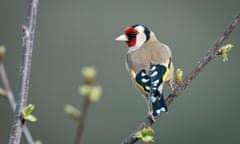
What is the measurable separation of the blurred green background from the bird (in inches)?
106

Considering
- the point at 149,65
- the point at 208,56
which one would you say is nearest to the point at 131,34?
the point at 149,65

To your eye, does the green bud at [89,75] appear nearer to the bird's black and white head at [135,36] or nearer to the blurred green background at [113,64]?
the bird's black and white head at [135,36]

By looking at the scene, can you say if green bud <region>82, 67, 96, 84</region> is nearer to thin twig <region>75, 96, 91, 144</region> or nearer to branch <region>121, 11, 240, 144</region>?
thin twig <region>75, 96, 91, 144</region>

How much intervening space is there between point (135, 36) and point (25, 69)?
1455 mm

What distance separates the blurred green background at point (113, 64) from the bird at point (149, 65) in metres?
2.68

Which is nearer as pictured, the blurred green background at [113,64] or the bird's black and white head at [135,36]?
the bird's black and white head at [135,36]

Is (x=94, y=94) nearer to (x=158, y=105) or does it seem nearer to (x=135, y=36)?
(x=158, y=105)

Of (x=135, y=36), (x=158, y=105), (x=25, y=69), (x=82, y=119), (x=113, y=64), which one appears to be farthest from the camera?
(x=113, y=64)

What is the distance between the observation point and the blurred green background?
5570 millimetres

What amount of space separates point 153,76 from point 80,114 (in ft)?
4.50

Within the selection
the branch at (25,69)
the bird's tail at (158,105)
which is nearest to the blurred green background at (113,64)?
the bird's tail at (158,105)

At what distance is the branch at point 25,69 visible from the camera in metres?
→ 1.38

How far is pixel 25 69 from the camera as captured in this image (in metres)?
1.43

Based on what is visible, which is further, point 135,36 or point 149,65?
point 135,36
